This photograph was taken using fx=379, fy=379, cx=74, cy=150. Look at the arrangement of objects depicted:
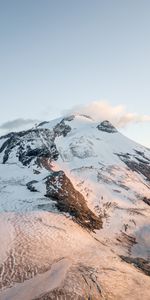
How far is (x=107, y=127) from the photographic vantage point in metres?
90.1

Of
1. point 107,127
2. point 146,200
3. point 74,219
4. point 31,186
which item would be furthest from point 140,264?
point 107,127

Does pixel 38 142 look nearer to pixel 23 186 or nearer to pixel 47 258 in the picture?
pixel 23 186

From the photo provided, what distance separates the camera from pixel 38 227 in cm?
3366


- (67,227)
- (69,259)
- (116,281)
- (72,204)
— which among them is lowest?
(116,281)

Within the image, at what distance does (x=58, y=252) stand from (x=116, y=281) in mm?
5570

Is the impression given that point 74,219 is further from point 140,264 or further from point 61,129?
point 61,129

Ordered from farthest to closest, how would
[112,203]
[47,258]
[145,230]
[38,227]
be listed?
[112,203] < [145,230] < [38,227] < [47,258]

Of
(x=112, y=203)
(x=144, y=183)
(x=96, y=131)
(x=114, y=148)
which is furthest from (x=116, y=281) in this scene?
(x=96, y=131)

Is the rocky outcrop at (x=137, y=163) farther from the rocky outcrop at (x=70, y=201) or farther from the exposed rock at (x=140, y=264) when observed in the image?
the exposed rock at (x=140, y=264)

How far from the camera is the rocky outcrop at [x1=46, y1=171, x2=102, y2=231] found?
132 ft

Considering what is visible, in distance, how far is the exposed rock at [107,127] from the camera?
290 feet

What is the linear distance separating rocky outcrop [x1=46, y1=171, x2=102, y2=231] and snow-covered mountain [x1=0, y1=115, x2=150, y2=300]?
114 millimetres

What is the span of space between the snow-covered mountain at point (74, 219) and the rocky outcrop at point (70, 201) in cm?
11

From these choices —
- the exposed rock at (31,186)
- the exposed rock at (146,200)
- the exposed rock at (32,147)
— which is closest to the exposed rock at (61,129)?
the exposed rock at (32,147)
